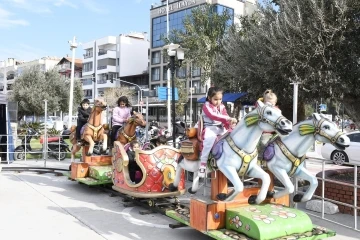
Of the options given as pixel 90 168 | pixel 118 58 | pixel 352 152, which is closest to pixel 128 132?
pixel 90 168

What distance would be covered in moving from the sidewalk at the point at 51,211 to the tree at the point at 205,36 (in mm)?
7908

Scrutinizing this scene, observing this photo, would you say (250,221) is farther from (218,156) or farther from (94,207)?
(94,207)

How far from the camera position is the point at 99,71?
6450cm

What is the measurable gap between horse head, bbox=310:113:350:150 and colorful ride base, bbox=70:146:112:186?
5195mm

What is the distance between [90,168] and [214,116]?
4.77m

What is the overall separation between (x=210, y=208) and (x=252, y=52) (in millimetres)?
4914

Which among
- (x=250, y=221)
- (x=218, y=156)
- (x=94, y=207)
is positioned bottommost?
(x=94, y=207)

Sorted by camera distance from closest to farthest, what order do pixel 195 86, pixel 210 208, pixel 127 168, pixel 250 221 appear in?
pixel 250 221 → pixel 210 208 → pixel 127 168 → pixel 195 86

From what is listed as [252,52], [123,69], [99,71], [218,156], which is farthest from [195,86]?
[218,156]

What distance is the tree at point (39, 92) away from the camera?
3431 centimetres

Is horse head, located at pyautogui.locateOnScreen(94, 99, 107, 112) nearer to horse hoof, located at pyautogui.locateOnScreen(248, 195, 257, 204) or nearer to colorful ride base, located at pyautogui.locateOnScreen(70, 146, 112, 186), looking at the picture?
colorful ride base, located at pyautogui.locateOnScreen(70, 146, 112, 186)

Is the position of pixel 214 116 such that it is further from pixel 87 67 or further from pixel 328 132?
pixel 87 67

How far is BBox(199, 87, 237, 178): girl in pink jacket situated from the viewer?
5.42m

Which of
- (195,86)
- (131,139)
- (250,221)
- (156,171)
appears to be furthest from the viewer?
(195,86)
